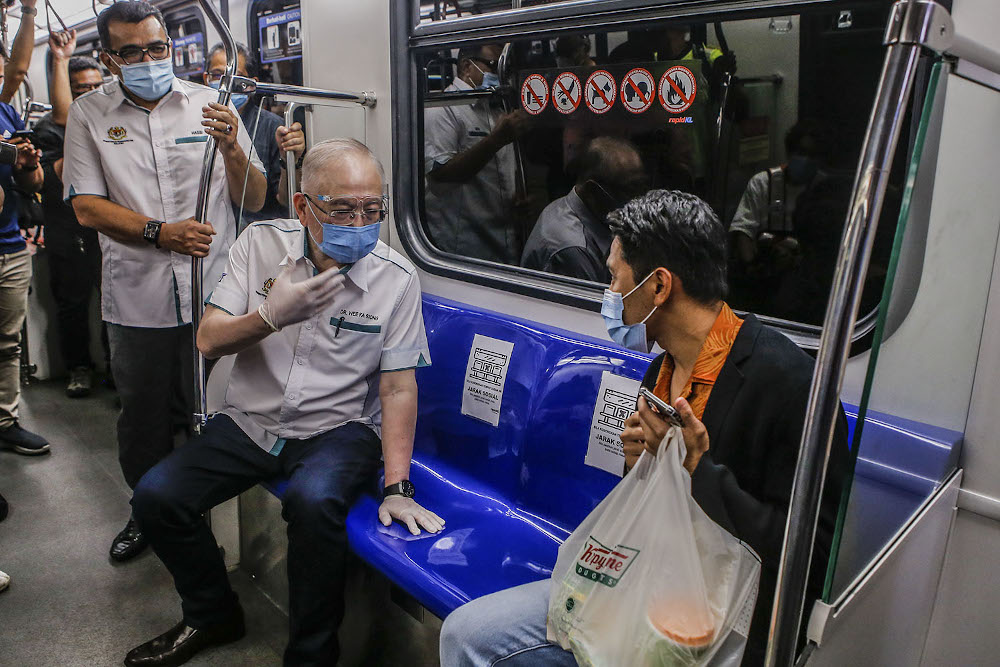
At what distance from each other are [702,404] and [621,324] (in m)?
0.25

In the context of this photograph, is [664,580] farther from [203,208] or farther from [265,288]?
[203,208]

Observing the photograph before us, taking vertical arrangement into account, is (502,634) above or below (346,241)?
below

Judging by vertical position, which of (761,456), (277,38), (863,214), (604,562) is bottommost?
(604,562)

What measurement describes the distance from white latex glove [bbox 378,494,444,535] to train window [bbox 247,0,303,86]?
234 centimetres

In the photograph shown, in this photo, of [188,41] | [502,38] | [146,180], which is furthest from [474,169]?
[188,41]

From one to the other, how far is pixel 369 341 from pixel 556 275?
694mm

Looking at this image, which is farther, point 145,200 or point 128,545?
point 128,545

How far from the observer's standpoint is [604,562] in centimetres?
132

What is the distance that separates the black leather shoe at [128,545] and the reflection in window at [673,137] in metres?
1.75

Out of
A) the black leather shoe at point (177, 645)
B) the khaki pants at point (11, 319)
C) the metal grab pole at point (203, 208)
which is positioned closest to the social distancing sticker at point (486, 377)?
the metal grab pole at point (203, 208)

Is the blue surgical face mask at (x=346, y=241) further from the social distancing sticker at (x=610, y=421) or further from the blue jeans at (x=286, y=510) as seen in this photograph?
the social distancing sticker at (x=610, y=421)

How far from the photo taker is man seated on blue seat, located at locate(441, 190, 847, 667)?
1.31 metres

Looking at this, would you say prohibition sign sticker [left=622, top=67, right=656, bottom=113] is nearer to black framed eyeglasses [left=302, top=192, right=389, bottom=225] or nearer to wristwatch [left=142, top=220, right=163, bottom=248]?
black framed eyeglasses [left=302, top=192, right=389, bottom=225]

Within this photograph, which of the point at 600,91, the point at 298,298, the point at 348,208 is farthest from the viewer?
the point at 600,91
